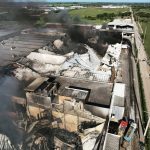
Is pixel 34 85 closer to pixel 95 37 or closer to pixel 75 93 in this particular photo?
pixel 75 93

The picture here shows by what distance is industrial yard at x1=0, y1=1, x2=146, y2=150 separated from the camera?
11898 mm

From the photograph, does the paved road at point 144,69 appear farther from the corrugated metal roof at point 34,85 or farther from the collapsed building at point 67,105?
the corrugated metal roof at point 34,85

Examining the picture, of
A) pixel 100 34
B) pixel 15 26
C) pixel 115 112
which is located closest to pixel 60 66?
pixel 115 112

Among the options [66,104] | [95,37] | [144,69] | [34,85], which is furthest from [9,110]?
[95,37]

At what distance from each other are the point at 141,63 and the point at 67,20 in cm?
1958

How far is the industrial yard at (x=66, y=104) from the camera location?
1190 centimetres

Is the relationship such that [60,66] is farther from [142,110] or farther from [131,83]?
[142,110]

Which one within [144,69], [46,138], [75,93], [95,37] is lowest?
[46,138]

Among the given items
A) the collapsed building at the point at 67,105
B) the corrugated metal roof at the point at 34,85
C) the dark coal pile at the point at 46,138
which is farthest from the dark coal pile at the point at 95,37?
the dark coal pile at the point at 46,138

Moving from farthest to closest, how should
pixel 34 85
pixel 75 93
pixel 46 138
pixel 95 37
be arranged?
pixel 95 37 → pixel 34 85 → pixel 75 93 → pixel 46 138

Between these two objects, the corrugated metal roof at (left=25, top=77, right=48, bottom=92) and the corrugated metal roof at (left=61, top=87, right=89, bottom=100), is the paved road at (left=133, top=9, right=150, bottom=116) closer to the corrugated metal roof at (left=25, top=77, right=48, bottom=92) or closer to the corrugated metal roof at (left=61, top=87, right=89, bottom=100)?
the corrugated metal roof at (left=61, top=87, right=89, bottom=100)

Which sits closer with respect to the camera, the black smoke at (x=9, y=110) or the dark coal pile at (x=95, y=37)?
the black smoke at (x=9, y=110)

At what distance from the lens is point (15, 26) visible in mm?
34969

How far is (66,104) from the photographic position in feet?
44.7
